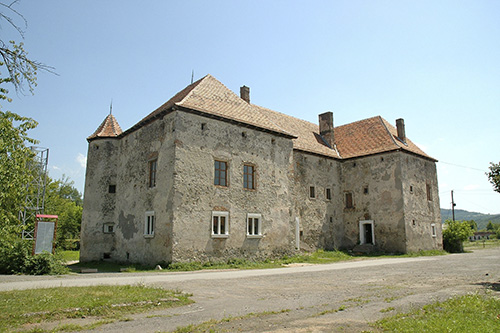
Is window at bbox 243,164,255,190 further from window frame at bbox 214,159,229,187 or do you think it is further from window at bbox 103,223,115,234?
window at bbox 103,223,115,234

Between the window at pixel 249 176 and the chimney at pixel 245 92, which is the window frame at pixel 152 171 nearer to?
the window at pixel 249 176

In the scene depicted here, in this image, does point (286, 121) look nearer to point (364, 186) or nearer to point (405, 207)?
point (364, 186)

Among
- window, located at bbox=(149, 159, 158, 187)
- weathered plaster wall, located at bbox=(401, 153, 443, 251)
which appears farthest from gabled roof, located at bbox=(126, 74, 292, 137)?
weathered plaster wall, located at bbox=(401, 153, 443, 251)

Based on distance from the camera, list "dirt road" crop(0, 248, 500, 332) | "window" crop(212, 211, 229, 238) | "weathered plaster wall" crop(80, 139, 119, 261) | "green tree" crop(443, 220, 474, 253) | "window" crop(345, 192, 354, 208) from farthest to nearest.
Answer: "green tree" crop(443, 220, 474, 253)
"window" crop(345, 192, 354, 208)
"weathered plaster wall" crop(80, 139, 119, 261)
"window" crop(212, 211, 229, 238)
"dirt road" crop(0, 248, 500, 332)

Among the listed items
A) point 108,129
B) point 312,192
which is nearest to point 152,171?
point 108,129

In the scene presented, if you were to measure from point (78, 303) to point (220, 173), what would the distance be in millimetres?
12884

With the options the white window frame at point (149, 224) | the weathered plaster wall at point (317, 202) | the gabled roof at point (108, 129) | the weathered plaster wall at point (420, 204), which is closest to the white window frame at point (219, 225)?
the white window frame at point (149, 224)

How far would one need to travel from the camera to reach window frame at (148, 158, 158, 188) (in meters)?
19.9

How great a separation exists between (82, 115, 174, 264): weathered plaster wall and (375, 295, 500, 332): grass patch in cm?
1257

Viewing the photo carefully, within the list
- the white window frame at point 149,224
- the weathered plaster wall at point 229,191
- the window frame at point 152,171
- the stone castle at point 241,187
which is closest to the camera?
the weathered plaster wall at point 229,191

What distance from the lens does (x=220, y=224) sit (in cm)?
1945

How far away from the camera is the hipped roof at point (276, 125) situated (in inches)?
805

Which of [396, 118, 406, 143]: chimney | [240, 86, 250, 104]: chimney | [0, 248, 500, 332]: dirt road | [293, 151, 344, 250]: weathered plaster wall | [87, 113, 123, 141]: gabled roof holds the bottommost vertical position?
[0, 248, 500, 332]: dirt road

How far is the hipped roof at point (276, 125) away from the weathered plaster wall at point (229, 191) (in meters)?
0.55
